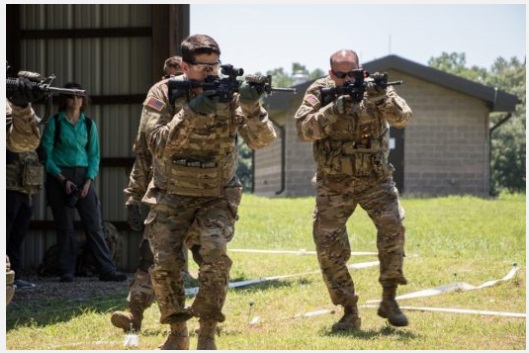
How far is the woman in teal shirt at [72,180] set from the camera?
1128cm

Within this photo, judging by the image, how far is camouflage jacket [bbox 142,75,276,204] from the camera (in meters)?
6.44

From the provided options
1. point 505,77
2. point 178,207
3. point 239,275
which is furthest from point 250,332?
point 505,77

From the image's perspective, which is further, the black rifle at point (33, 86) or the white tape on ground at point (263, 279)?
the white tape on ground at point (263, 279)

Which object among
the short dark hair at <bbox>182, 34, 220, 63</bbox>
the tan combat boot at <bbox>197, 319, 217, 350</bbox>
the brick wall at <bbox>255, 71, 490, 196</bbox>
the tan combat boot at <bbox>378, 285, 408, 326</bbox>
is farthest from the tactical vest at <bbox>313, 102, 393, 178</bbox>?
the brick wall at <bbox>255, 71, 490, 196</bbox>

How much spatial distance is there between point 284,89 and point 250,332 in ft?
6.93

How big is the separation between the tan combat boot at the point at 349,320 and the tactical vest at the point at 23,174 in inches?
153

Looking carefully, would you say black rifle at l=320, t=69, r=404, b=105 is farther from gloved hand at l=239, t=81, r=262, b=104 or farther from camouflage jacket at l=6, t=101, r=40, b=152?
camouflage jacket at l=6, t=101, r=40, b=152

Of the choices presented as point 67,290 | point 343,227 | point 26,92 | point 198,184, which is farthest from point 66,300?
point 26,92

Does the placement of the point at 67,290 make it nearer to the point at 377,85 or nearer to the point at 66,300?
the point at 66,300

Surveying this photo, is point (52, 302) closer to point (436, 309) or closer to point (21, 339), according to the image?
point (21, 339)

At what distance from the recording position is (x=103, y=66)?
1276cm

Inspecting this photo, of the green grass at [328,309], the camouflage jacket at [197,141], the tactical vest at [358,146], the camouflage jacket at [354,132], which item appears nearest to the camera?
the camouflage jacket at [197,141]

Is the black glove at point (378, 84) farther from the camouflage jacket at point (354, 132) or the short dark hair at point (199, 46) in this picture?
the short dark hair at point (199, 46)

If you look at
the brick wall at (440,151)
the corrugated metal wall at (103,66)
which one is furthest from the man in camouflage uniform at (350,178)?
the brick wall at (440,151)
